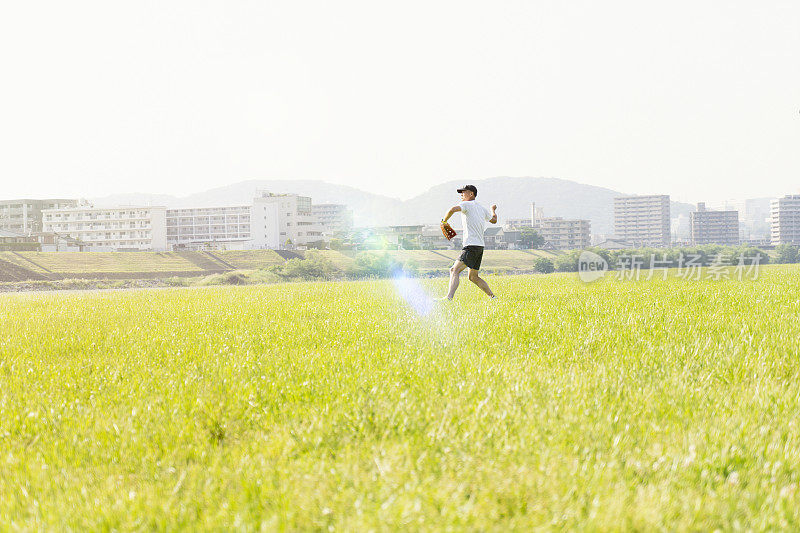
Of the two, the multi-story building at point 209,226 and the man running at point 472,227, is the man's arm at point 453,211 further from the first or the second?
the multi-story building at point 209,226

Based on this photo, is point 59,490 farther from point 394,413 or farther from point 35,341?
point 35,341

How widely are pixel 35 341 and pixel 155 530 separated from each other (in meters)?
7.64

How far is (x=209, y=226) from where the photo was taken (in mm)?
196000

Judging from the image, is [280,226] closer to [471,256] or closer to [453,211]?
[471,256]

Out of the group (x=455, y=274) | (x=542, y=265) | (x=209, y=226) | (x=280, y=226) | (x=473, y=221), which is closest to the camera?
(x=473, y=221)

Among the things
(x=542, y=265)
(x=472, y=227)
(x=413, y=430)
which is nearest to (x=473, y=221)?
(x=472, y=227)

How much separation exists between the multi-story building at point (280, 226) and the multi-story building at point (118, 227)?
1061 inches

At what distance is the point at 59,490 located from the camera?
11.9 ft

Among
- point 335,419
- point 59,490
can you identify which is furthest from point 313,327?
point 59,490

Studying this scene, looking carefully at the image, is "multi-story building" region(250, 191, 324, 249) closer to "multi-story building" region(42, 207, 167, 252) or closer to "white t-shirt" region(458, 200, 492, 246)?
"multi-story building" region(42, 207, 167, 252)

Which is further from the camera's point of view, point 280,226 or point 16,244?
point 280,226

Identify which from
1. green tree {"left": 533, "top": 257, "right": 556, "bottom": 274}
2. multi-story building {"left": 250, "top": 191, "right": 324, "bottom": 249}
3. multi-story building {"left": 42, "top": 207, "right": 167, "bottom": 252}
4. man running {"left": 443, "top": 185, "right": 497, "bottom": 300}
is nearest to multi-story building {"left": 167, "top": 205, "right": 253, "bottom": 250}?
multi-story building {"left": 250, "top": 191, "right": 324, "bottom": 249}

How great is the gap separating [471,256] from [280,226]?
605ft

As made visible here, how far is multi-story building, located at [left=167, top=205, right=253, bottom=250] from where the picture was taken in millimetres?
192250
